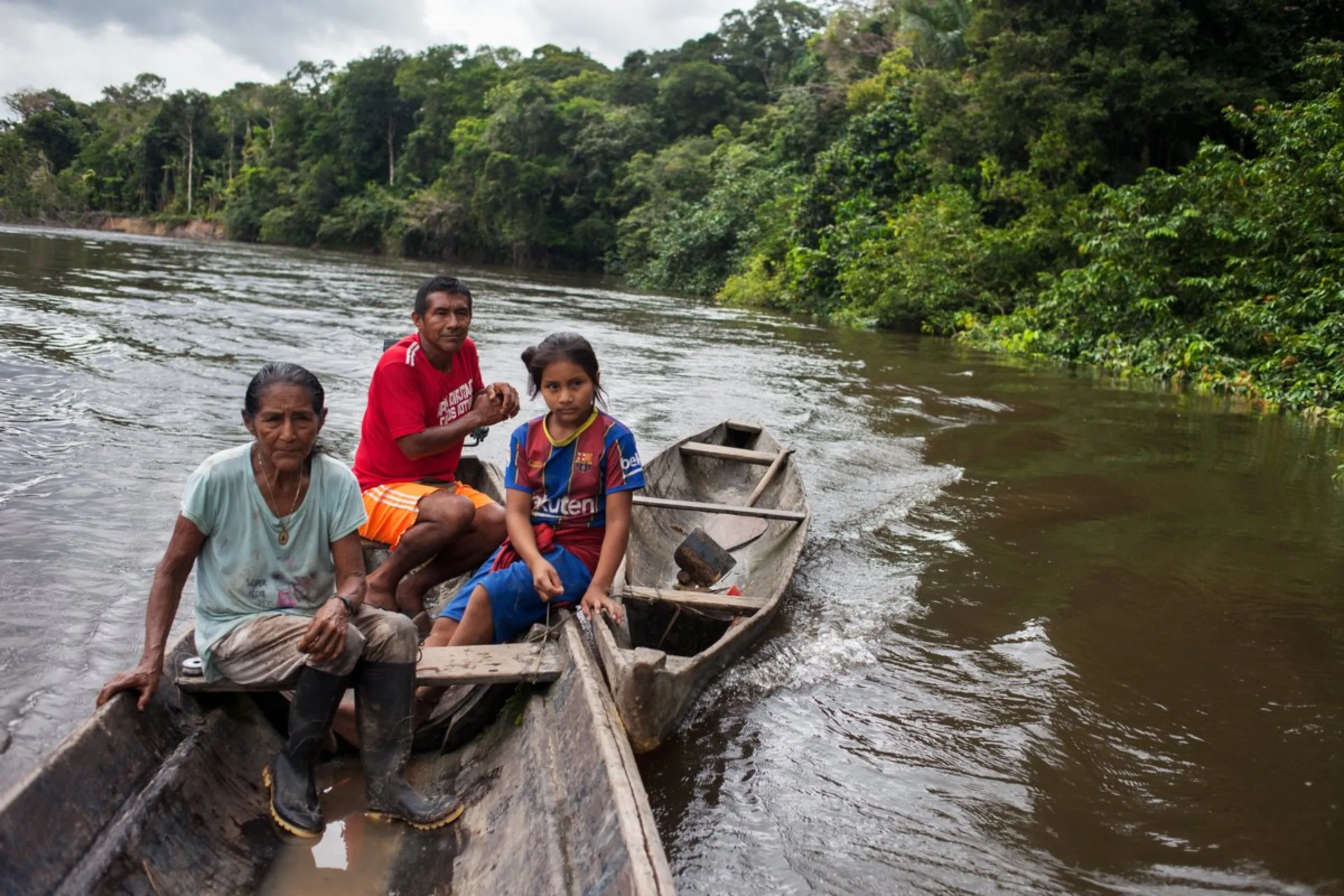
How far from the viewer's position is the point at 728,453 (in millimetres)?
6113

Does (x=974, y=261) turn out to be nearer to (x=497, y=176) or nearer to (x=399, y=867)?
(x=399, y=867)

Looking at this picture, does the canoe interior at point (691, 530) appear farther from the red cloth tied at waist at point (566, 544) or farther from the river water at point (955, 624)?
the red cloth tied at waist at point (566, 544)

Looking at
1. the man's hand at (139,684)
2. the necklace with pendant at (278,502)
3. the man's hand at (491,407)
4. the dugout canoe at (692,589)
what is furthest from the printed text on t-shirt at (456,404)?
the man's hand at (139,684)

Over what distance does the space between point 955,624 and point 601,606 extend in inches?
75.3

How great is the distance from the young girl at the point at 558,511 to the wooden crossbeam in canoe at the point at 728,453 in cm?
279

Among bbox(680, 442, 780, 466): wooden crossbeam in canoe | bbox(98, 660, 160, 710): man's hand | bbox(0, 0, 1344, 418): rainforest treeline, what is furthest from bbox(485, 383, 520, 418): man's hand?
bbox(0, 0, 1344, 418): rainforest treeline

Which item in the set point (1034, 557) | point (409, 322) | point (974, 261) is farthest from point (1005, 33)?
point (1034, 557)

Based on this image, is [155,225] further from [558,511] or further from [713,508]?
[558,511]

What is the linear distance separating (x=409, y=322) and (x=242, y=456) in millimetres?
12751

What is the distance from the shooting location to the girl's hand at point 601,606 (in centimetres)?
307

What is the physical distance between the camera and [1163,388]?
440 inches

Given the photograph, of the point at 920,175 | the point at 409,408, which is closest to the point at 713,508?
the point at 409,408

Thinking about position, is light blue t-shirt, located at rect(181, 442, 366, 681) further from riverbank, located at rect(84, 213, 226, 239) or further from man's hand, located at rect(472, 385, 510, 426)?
riverbank, located at rect(84, 213, 226, 239)

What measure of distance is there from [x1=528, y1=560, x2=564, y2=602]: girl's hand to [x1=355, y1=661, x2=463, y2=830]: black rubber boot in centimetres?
63
